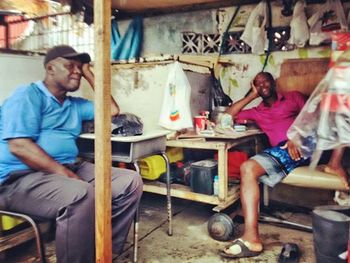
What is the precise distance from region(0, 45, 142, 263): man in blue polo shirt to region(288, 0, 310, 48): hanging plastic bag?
2332mm

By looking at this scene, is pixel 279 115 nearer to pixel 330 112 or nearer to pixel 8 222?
pixel 330 112

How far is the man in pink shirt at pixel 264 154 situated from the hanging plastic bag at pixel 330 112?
1.23 m

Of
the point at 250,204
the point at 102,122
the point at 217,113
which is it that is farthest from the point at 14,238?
the point at 217,113

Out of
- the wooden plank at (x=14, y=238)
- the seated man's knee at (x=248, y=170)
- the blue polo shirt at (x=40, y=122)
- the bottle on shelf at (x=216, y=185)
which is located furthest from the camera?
the bottle on shelf at (x=216, y=185)

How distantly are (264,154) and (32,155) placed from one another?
212 cm

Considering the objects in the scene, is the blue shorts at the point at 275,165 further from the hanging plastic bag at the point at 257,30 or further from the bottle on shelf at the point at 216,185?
the hanging plastic bag at the point at 257,30

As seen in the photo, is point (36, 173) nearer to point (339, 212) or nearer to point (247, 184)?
point (247, 184)

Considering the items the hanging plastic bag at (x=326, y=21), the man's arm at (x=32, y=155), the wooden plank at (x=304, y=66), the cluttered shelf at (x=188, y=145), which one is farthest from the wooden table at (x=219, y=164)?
the man's arm at (x=32, y=155)

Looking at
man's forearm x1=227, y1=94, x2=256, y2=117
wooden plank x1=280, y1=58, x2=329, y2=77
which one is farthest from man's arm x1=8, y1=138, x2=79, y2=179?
wooden plank x1=280, y1=58, x2=329, y2=77

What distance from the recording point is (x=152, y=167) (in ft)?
11.3

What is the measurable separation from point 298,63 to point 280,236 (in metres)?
1.95

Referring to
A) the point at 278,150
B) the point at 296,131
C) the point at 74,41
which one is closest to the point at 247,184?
the point at 278,150

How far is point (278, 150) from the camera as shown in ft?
Result: 11.2

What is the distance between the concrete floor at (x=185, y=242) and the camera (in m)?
2.85
